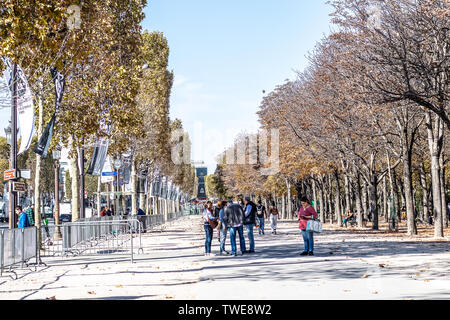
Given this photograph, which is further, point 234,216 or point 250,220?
point 250,220

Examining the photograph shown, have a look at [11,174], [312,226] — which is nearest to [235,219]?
[312,226]

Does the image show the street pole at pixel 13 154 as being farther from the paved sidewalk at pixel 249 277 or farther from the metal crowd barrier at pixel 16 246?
the paved sidewalk at pixel 249 277

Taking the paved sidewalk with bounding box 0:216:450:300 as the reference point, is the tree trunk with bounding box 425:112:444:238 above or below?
above

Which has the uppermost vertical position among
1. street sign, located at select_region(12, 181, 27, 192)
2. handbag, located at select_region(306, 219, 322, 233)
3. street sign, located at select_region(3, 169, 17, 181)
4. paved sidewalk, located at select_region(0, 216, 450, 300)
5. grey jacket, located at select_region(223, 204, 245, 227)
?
street sign, located at select_region(3, 169, 17, 181)

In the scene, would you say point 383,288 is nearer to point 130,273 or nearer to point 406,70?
point 130,273

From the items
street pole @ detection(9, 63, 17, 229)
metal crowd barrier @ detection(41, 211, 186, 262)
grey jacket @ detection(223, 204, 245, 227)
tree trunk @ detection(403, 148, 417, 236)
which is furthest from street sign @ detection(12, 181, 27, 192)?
tree trunk @ detection(403, 148, 417, 236)

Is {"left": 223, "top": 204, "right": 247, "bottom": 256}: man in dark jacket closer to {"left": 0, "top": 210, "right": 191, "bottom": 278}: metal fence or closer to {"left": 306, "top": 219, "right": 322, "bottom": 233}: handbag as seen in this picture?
{"left": 306, "top": 219, "right": 322, "bottom": 233}: handbag

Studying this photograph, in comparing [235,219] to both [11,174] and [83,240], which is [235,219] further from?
[11,174]

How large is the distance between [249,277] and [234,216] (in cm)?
675

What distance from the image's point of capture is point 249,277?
→ 1239 cm

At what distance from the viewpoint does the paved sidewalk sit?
32.5ft

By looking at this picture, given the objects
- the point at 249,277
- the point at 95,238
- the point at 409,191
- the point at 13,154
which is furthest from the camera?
the point at 409,191

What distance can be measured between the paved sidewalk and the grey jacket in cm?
116
